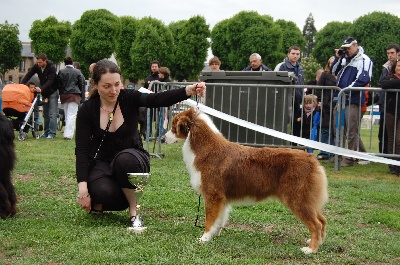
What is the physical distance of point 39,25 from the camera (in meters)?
61.0

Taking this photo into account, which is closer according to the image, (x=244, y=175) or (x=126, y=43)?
(x=244, y=175)

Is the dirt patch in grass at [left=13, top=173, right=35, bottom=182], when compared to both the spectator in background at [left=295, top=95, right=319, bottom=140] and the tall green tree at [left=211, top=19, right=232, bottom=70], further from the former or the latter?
the tall green tree at [left=211, top=19, right=232, bottom=70]

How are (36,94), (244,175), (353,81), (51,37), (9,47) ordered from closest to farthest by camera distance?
(244,175)
(353,81)
(36,94)
(51,37)
(9,47)

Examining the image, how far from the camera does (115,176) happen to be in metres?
5.27

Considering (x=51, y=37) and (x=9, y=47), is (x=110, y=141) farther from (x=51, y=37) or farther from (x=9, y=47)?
(x=9, y=47)

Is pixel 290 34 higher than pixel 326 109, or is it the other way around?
pixel 290 34

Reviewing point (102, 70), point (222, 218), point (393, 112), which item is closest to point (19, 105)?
point (393, 112)

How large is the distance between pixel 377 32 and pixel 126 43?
29729mm

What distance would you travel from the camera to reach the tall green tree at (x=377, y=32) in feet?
202

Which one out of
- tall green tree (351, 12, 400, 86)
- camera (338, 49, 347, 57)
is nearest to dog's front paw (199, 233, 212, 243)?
camera (338, 49, 347, 57)

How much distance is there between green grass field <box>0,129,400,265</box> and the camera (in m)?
4.23

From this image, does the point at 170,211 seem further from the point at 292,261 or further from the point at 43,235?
the point at 292,261

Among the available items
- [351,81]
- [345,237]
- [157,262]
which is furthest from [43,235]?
[351,81]

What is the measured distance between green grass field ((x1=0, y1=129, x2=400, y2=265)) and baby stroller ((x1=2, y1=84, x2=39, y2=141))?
6.19 metres
